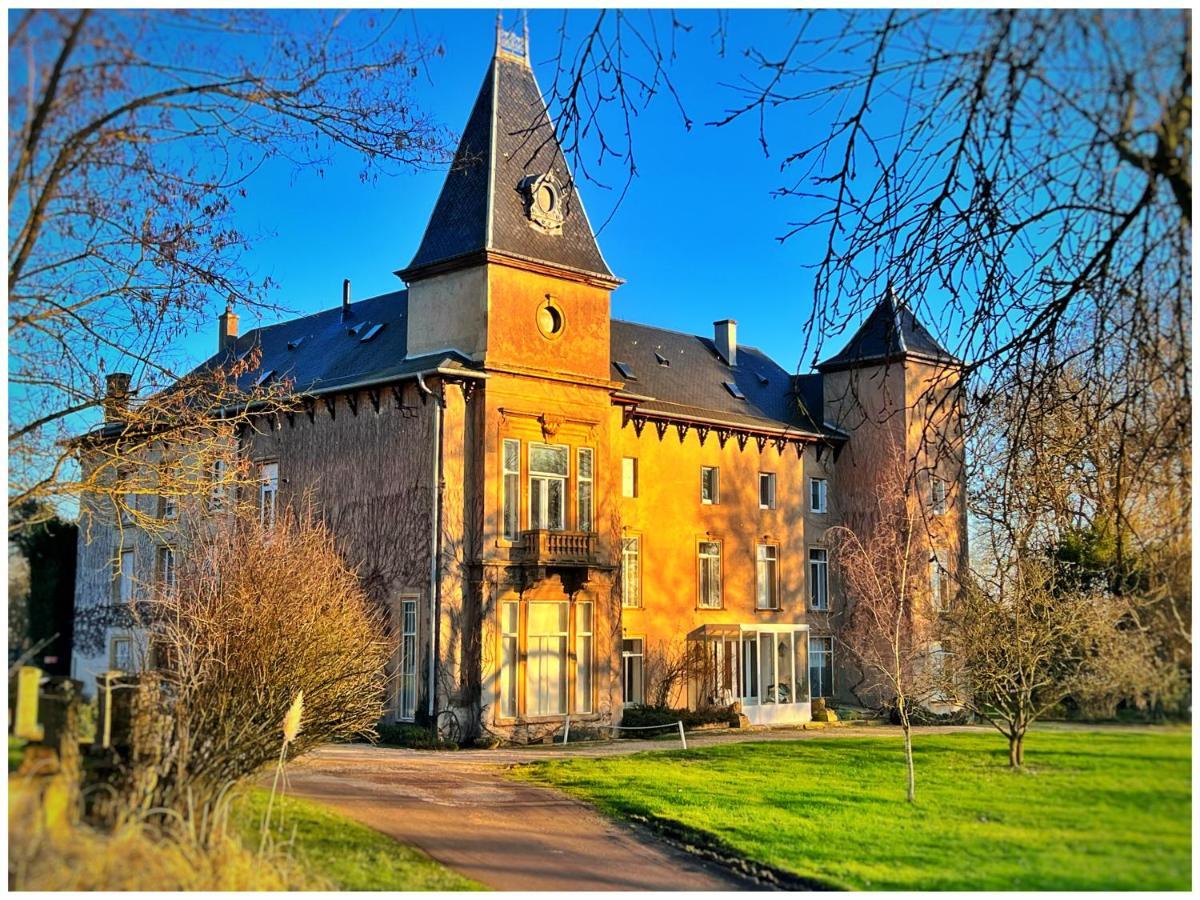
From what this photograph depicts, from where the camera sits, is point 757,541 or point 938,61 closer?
point 938,61

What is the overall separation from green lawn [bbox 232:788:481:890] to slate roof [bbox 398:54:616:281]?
940 cm

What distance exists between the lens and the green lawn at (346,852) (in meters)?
7.41

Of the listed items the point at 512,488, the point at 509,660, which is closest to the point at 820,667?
the point at 509,660

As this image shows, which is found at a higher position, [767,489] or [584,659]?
[767,489]

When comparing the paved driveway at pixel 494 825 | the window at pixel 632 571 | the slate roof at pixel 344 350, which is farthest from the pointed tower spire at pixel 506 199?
the paved driveway at pixel 494 825

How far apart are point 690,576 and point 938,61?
15.7 meters

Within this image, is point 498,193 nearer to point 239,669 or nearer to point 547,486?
point 547,486

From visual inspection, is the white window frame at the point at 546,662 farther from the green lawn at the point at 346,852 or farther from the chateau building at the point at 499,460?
the green lawn at the point at 346,852

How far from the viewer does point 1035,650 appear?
33.4 feet

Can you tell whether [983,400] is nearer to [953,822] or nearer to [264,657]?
[953,822]

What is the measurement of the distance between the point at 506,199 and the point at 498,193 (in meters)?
0.16

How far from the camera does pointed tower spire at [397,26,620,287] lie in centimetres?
1688

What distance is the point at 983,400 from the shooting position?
25.2 ft

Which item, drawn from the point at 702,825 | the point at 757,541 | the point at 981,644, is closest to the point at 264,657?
the point at 702,825
